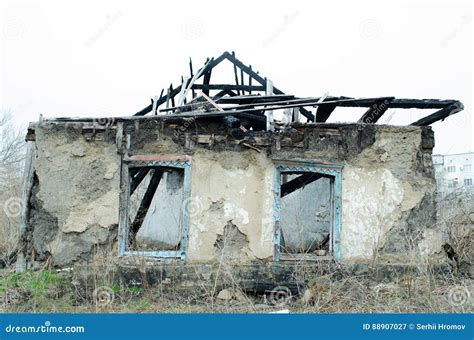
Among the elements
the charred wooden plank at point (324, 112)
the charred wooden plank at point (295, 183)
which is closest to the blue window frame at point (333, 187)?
the charred wooden plank at point (324, 112)

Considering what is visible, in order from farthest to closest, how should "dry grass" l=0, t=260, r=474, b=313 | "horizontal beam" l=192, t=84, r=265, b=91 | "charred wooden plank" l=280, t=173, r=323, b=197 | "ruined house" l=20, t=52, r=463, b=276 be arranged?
"horizontal beam" l=192, t=84, r=265, b=91
"charred wooden plank" l=280, t=173, r=323, b=197
"ruined house" l=20, t=52, r=463, b=276
"dry grass" l=0, t=260, r=474, b=313

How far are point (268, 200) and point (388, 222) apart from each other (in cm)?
187

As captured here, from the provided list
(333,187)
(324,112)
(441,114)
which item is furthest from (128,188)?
(441,114)

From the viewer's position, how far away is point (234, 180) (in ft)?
22.6

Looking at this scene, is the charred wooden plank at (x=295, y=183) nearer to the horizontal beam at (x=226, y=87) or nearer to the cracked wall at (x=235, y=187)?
the cracked wall at (x=235, y=187)

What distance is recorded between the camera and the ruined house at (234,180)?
22.0ft

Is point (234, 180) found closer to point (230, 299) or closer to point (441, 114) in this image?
point (230, 299)

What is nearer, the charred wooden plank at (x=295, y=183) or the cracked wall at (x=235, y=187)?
the cracked wall at (x=235, y=187)

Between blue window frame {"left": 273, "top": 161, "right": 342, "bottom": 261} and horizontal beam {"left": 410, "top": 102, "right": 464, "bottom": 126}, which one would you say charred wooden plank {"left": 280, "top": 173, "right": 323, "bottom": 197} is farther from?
horizontal beam {"left": 410, "top": 102, "right": 464, "bottom": 126}

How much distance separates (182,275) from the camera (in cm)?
651

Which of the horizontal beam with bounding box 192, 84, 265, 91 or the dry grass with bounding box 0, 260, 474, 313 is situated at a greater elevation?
the horizontal beam with bounding box 192, 84, 265, 91

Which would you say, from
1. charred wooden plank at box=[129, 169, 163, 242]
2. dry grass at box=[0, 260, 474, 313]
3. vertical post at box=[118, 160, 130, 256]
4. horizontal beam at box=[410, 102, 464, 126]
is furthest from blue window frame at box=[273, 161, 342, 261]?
charred wooden plank at box=[129, 169, 163, 242]

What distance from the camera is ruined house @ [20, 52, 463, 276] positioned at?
6711mm

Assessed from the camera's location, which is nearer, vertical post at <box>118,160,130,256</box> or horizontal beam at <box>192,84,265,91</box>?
vertical post at <box>118,160,130,256</box>
